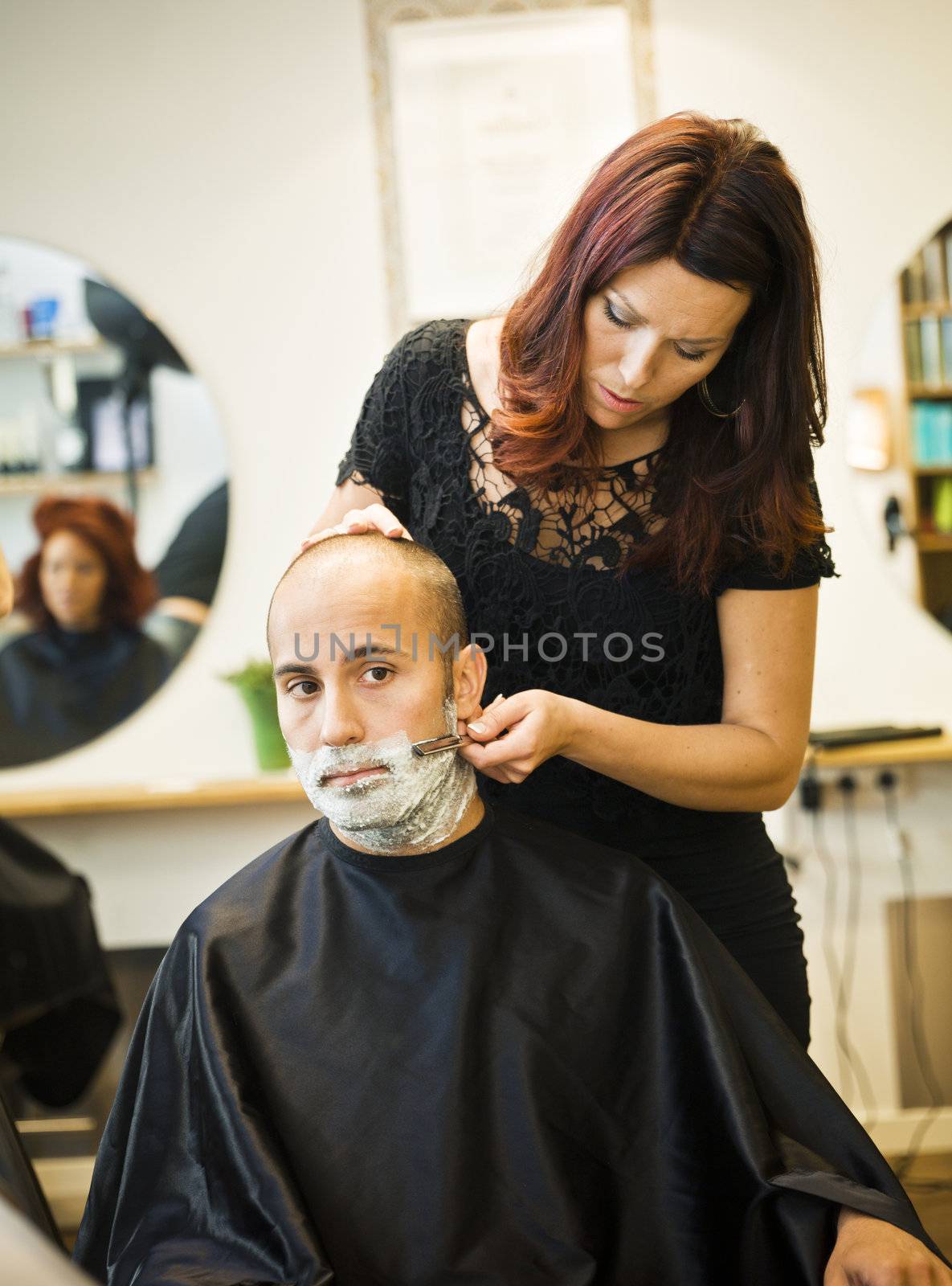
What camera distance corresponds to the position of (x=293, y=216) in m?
2.78

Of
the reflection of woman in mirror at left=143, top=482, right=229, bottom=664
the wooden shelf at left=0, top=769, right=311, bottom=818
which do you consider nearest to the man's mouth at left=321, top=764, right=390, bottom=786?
the wooden shelf at left=0, top=769, right=311, bottom=818

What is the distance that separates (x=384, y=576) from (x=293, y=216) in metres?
1.87

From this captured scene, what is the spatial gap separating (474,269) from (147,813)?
1615 mm

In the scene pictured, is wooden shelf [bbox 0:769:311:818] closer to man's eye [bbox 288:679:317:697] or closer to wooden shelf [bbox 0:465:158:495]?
wooden shelf [bbox 0:465:158:495]

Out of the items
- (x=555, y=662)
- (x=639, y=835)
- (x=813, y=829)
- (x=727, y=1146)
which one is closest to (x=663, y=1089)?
(x=727, y=1146)

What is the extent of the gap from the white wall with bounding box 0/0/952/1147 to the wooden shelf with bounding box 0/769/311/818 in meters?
0.09

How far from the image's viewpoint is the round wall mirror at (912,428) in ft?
8.80

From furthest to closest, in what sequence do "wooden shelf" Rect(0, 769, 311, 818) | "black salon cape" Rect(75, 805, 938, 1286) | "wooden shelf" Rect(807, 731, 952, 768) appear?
"wooden shelf" Rect(0, 769, 311, 818) < "wooden shelf" Rect(807, 731, 952, 768) < "black salon cape" Rect(75, 805, 938, 1286)

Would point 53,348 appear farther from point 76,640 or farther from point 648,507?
point 648,507

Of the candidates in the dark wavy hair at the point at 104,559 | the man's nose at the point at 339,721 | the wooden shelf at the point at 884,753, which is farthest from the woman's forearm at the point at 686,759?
the dark wavy hair at the point at 104,559

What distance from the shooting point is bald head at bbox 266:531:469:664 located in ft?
4.02

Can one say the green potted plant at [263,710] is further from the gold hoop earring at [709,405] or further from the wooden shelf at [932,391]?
the wooden shelf at [932,391]

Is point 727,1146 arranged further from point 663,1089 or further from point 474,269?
point 474,269

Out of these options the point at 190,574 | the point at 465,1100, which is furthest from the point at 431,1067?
the point at 190,574
